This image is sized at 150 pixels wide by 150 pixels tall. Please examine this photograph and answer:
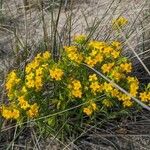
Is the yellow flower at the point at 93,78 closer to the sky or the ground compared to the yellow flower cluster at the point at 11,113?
closer to the sky

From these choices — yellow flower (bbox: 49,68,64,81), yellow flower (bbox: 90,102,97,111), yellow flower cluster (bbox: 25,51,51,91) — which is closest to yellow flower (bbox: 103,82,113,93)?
yellow flower (bbox: 90,102,97,111)

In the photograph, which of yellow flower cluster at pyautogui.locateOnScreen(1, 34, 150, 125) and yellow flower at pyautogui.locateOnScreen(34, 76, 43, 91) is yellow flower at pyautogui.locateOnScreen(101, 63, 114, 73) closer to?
yellow flower cluster at pyautogui.locateOnScreen(1, 34, 150, 125)

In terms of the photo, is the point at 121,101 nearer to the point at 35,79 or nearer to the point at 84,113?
the point at 84,113

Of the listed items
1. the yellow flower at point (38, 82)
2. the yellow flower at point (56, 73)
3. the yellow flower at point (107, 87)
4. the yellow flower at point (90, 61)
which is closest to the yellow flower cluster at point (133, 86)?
the yellow flower at point (107, 87)

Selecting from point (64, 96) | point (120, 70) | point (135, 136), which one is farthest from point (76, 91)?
point (135, 136)

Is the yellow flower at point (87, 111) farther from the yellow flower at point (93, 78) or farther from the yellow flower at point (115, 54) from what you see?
the yellow flower at point (115, 54)

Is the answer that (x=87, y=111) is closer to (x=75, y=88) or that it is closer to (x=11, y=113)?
(x=75, y=88)

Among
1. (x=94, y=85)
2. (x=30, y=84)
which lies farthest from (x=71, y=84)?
(x=30, y=84)
